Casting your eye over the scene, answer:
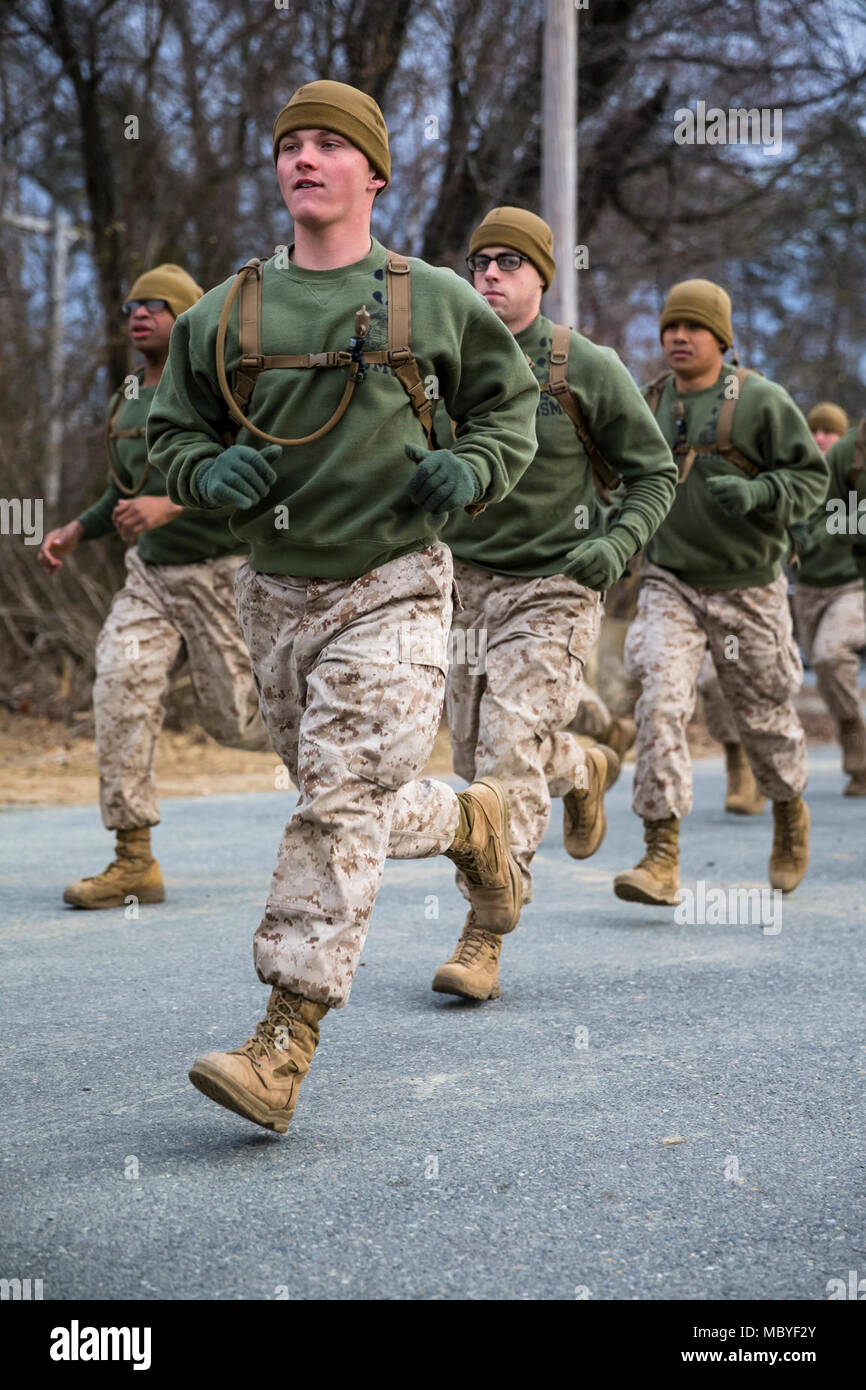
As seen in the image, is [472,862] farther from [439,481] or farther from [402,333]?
[402,333]

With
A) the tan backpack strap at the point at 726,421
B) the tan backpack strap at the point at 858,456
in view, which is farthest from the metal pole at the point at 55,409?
the tan backpack strap at the point at 726,421

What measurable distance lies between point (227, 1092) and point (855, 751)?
298 inches

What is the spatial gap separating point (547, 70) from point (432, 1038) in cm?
1028

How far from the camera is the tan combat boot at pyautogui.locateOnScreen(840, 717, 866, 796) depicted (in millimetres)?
10086

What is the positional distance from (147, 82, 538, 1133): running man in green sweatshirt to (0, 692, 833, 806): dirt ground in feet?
18.9

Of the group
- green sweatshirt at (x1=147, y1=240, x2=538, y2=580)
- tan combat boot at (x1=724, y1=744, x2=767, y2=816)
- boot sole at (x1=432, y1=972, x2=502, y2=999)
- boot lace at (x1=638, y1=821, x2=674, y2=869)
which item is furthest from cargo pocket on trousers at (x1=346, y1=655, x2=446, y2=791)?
tan combat boot at (x1=724, y1=744, x2=767, y2=816)

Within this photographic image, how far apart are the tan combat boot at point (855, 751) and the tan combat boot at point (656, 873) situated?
4.24 m

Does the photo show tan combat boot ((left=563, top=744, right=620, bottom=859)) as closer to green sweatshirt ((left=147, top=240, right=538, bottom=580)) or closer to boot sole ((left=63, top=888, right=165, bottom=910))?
boot sole ((left=63, top=888, right=165, bottom=910))

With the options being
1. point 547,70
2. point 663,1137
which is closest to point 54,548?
point 663,1137

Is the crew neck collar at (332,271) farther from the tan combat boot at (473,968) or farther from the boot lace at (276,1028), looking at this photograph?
the tan combat boot at (473,968)

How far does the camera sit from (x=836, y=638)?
33.8 feet

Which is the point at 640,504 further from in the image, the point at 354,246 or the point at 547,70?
the point at 547,70

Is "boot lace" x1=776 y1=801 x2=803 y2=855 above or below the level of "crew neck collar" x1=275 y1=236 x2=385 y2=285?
below

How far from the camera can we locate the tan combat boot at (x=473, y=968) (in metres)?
4.51
